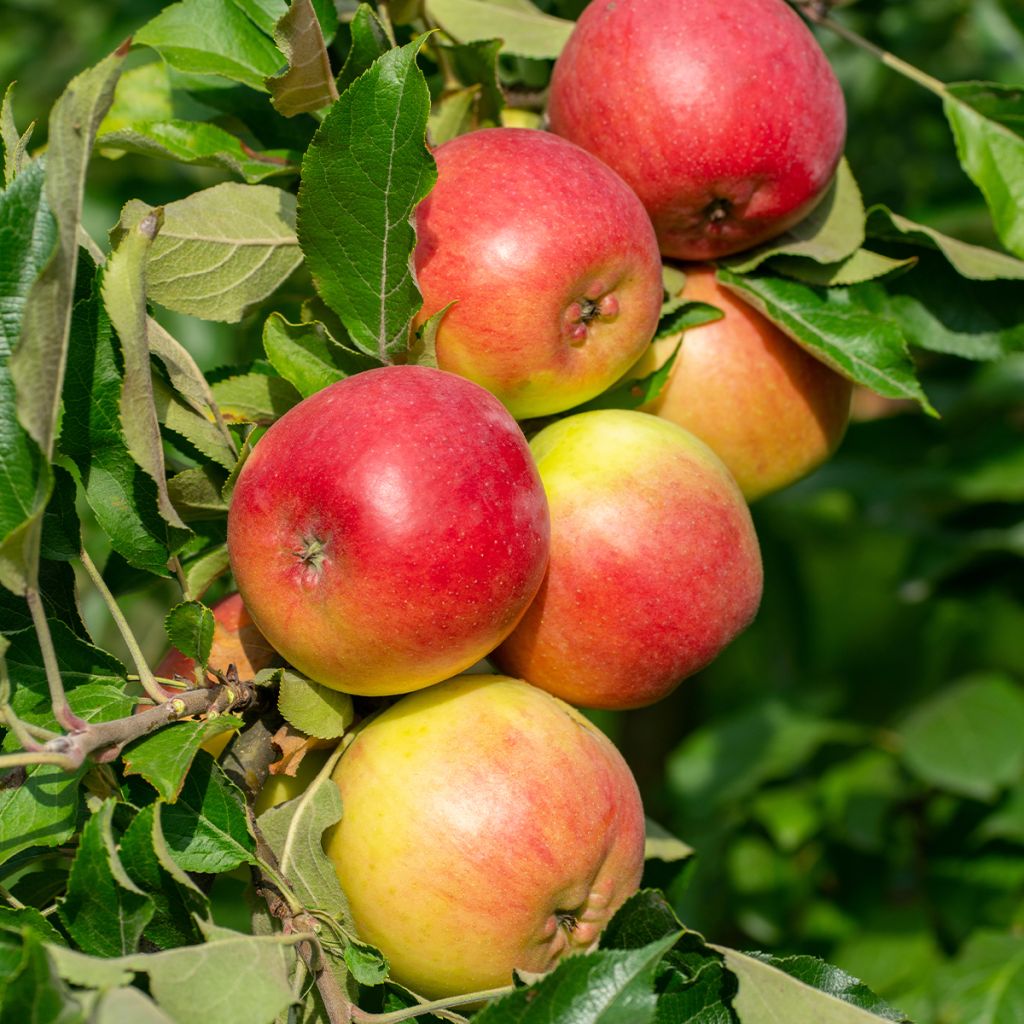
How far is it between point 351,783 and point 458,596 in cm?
26

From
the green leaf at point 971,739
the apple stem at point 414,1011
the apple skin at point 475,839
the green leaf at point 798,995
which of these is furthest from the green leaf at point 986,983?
the apple stem at point 414,1011

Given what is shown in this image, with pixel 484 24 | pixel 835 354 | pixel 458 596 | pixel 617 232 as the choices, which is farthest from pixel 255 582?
pixel 484 24

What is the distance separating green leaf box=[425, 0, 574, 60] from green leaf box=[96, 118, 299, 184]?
0.96ft

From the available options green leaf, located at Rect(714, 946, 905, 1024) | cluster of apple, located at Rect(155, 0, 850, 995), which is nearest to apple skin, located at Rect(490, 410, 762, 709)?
cluster of apple, located at Rect(155, 0, 850, 995)

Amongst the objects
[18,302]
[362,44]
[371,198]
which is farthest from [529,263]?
[18,302]

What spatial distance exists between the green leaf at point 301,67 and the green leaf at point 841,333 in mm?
551

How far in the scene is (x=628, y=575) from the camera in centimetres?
127

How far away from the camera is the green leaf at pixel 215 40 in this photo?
1.44 metres

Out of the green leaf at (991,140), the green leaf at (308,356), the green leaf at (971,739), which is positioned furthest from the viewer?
the green leaf at (971,739)

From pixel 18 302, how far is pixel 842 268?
991 millimetres

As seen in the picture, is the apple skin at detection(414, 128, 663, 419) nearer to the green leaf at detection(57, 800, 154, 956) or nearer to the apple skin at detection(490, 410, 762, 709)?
the apple skin at detection(490, 410, 762, 709)

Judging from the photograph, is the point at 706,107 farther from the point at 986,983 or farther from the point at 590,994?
the point at 986,983

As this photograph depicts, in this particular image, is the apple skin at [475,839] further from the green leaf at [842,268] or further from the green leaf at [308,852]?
the green leaf at [842,268]

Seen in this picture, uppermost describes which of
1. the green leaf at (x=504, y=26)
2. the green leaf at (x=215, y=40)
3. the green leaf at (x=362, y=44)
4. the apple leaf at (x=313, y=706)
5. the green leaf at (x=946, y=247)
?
the green leaf at (x=362, y=44)
